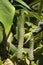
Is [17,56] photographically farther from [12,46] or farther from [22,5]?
[22,5]

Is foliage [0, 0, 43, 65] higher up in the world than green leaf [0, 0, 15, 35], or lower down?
lower down

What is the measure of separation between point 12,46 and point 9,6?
0.19m

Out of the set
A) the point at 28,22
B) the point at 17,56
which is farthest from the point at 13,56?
the point at 28,22

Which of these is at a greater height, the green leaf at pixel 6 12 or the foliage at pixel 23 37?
the green leaf at pixel 6 12

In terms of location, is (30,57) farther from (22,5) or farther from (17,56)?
(22,5)

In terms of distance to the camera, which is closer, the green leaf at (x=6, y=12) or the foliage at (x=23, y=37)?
the green leaf at (x=6, y=12)

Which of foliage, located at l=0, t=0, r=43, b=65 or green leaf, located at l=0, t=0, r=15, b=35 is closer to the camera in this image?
green leaf, located at l=0, t=0, r=15, b=35

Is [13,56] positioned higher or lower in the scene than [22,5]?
lower

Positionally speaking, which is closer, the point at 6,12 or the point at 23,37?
the point at 6,12

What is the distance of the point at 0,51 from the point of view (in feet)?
2.04

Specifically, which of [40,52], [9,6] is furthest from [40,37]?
[9,6]

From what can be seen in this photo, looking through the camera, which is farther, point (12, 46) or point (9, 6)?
point (12, 46)

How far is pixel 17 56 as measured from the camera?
1.95ft

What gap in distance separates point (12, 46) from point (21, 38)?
6 centimetres
